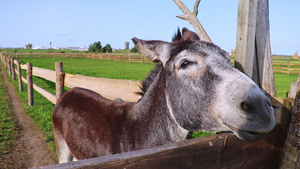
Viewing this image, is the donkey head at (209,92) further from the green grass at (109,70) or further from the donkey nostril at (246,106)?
the green grass at (109,70)

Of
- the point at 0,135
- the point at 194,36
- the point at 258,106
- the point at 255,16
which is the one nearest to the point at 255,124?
the point at 258,106

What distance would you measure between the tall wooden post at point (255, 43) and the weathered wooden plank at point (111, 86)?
2.08 metres

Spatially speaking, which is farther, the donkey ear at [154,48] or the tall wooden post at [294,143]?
the donkey ear at [154,48]

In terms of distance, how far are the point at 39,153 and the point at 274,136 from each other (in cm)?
459

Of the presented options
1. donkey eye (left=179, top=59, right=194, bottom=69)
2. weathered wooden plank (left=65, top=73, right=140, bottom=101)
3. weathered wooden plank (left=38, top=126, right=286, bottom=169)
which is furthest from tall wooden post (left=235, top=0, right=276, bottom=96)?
weathered wooden plank (left=65, top=73, right=140, bottom=101)

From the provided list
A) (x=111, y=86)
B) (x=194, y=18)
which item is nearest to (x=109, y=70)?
(x=111, y=86)

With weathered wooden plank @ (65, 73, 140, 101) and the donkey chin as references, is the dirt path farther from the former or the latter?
the donkey chin

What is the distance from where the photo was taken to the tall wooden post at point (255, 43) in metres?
1.97

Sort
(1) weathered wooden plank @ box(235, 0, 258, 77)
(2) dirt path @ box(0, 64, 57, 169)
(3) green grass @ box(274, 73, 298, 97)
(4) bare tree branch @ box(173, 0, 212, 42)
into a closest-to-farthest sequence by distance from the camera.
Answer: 1. (1) weathered wooden plank @ box(235, 0, 258, 77)
2. (4) bare tree branch @ box(173, 0, 212, 42)
3. (2) dirt path @ box(0, 64, 57, 169)
4. (3) green grass @ box(274, 73, 298, 97)

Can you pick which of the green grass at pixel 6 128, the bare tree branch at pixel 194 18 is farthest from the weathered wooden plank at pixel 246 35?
the green grass at pixel 6 128

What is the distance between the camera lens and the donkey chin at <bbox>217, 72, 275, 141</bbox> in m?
1.30

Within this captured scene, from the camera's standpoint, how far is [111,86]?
4340 mm

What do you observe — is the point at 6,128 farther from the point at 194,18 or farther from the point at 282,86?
the point at 282,86

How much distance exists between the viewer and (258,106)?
1.30 meters
